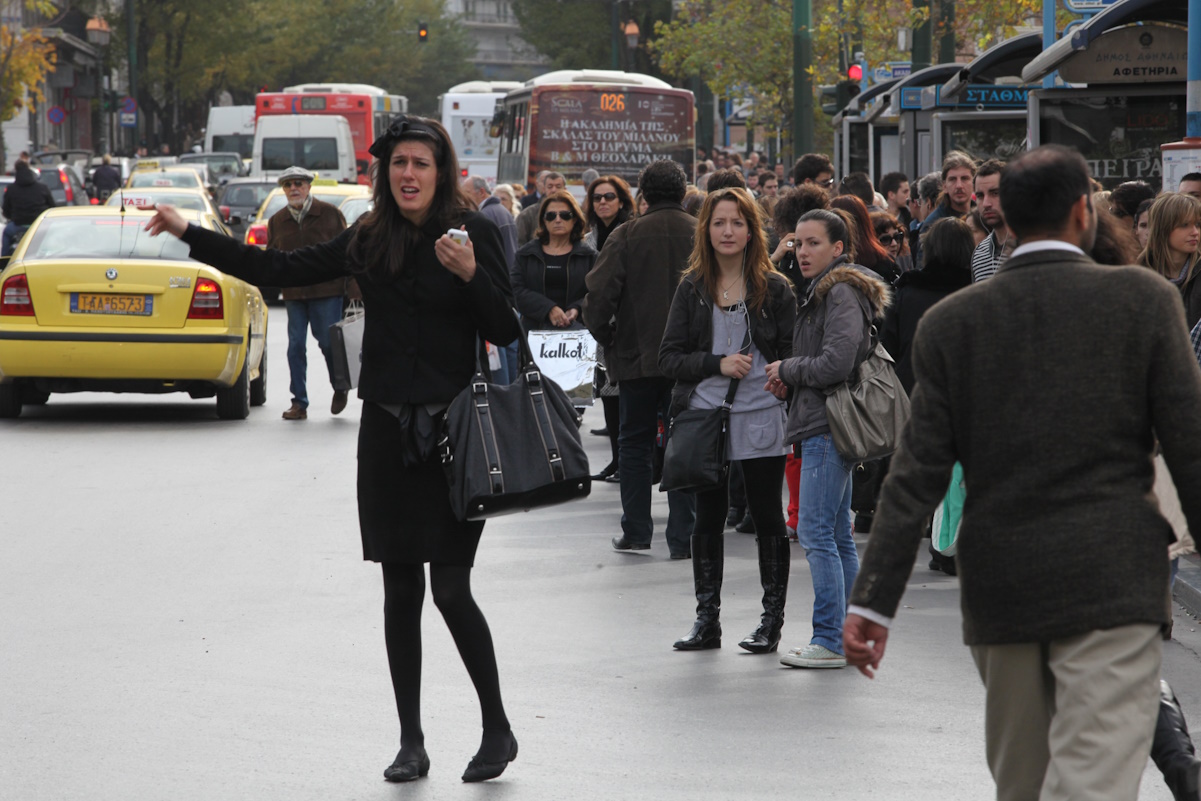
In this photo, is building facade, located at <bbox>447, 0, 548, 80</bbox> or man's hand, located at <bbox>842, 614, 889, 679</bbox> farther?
building facade, located at <bbox>447, 0, 548, 80</bbox>

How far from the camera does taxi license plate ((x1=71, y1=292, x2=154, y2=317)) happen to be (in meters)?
13.2

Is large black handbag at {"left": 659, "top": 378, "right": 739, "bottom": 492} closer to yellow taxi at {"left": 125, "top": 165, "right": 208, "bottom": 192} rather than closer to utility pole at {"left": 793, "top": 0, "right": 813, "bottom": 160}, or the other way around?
utility pole at {"left": 793, "top": 0, "right": 813, "bottom": 160}

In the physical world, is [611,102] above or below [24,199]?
above

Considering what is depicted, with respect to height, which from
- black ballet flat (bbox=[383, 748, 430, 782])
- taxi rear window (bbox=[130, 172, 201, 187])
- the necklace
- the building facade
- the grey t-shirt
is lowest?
black ballet flat (bbox=[383, 748, 430, 782])

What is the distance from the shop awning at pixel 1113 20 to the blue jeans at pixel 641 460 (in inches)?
223

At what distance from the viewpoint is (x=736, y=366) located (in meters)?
6.80

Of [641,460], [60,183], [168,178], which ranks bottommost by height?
[641,460]

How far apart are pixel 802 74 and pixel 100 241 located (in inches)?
602

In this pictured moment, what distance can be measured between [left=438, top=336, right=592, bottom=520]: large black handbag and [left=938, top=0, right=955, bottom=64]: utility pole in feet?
63.0

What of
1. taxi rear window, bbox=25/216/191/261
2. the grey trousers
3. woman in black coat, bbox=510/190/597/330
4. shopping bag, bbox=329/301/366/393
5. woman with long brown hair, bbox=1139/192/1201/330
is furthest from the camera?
taxi rear window, bbox=25/216/191/261

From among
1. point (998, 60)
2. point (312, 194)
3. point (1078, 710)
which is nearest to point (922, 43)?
point (998, 60)

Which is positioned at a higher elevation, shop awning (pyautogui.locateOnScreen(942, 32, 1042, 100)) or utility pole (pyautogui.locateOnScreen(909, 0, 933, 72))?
utility pole (pyautogui.locateOnScreen(909, 0, 933, 72))

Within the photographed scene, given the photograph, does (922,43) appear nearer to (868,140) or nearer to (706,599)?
(868,140)

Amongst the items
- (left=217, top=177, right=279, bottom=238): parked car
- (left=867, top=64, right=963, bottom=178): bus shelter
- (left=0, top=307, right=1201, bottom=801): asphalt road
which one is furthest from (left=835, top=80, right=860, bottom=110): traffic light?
(left=0, top=307, right=1201, bottom=801): asphalt road
